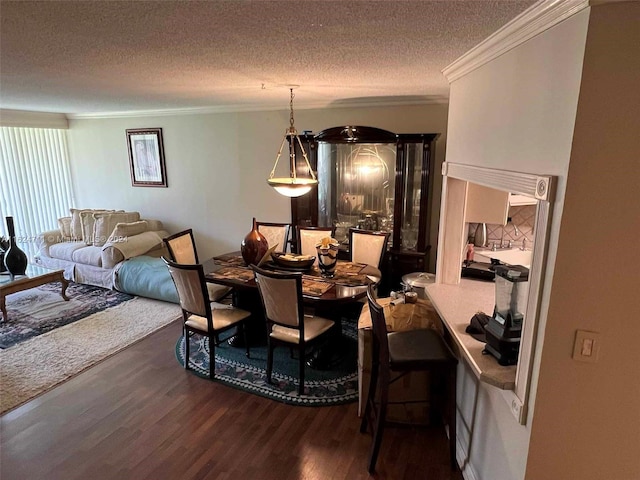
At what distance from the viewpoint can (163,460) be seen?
94.8 inches

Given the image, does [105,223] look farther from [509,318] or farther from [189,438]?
[509,318]

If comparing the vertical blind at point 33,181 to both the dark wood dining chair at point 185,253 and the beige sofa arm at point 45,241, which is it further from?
the dark wood dining chair at point 185,253

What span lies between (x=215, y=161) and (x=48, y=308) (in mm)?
2762

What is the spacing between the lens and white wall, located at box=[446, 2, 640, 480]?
1219 mm

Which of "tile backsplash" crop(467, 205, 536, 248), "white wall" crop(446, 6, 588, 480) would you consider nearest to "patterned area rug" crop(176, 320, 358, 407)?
"white wall" crop(446, 6, 588, 480)

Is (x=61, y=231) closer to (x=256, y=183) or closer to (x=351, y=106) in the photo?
(x=256, y=183)

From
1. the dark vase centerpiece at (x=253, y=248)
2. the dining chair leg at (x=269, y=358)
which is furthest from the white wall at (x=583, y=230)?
the dark vase centerpiece at (x=253, y=248)

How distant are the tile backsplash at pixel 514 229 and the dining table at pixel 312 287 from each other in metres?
1.24

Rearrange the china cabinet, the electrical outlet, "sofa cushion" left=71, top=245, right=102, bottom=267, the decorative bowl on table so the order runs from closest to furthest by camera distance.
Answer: the electrical outlet → the decorative bowl on table → the china cabinet → "sofa cushion" left=71, top=245, right=102, bottom=267

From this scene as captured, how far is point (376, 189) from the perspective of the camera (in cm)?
441

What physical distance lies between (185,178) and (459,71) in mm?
4430

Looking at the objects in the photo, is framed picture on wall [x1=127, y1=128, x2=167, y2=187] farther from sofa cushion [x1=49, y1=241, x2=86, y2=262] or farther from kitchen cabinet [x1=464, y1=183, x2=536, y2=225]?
kitchen cabinet [x1=464, y1=183, x2=536, y2=225]

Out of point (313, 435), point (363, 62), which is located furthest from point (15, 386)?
point (363, 62)

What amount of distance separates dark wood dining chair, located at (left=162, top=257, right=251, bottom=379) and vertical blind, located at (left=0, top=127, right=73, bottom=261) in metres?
4.37
